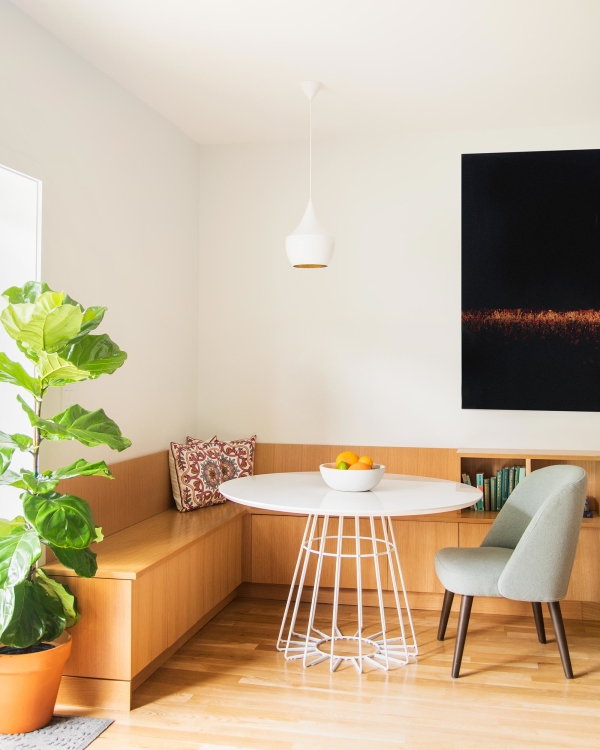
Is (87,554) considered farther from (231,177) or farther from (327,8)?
(231,177)

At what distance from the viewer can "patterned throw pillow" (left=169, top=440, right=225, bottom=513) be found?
4230mm

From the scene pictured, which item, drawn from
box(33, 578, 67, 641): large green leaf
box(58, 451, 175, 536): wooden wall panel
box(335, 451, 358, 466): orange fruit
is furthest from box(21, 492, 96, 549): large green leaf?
box(335, 451, 358, 466): orange fruit

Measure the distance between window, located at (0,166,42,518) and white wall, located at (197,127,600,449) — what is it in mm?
1805

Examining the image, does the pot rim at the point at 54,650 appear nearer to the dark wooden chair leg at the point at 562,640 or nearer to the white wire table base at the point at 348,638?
the white wire table base at the point at 348,638

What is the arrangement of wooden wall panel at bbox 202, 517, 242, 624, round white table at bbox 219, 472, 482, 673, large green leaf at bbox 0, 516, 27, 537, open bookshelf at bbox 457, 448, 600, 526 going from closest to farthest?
large green leaf at bbox 0, 516, 27, 537, round white table at bbox 219, 472, 482, 673, wooden wall panel at bbox 202, 517, 242, 624, open bookshelf at bbox 457, 448, 600, 526

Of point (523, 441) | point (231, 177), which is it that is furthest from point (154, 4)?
point (523, 441)

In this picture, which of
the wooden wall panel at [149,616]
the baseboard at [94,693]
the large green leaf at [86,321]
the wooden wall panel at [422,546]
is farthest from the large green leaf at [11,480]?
the wooden wall panel at [422,546]

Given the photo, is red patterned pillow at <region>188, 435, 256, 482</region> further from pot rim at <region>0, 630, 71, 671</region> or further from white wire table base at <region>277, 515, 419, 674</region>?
pot rim at <region>0, 630, 71, 671</region>

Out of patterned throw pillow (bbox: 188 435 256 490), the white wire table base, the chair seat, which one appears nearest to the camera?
the chair seat

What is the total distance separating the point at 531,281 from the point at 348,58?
1730 millimetres

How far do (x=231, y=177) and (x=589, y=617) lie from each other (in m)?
3.30

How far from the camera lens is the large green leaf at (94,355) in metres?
2.74

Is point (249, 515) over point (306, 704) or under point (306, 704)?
over

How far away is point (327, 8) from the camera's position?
296 cm
